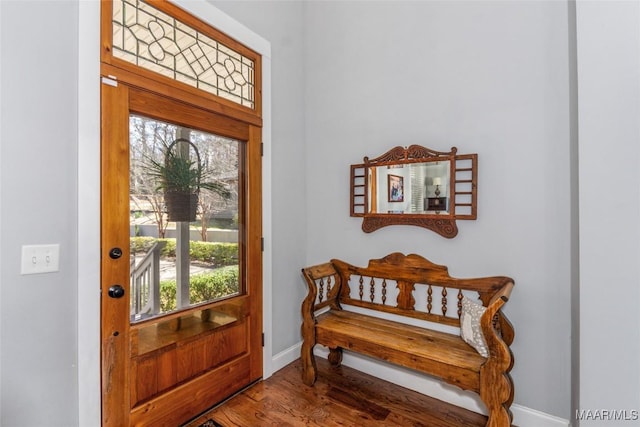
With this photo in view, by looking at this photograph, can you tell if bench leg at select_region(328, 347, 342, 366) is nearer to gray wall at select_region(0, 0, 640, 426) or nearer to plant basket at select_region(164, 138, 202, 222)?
gray wall at select_region(0, 0, 640, 426)

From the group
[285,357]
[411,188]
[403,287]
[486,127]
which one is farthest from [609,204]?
[285,357]

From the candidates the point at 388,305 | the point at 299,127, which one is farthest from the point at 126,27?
the point at 388,305

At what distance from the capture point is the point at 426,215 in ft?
7.00

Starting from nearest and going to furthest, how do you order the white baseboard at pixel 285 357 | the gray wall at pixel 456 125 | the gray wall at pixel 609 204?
the gray wall at pixel 609 204 → the gray wall at pixel 456 125 → the white baseboard at pixel 285 357

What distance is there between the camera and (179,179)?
1.85 metres

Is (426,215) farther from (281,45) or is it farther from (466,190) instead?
(281,45)

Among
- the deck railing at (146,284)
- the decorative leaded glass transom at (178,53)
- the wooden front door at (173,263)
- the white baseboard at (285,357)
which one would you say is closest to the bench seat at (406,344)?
the white baseboard at (285,357)

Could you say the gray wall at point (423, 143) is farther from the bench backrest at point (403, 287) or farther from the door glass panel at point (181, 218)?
the door glass panel at point (181, 218)

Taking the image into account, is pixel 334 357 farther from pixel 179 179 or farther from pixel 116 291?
pixel 179 179

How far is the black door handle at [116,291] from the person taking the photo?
150 cm

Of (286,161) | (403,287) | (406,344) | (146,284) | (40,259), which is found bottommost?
(406,344)

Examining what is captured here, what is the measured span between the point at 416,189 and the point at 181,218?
1.65 meters

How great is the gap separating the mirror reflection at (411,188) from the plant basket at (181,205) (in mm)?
1330

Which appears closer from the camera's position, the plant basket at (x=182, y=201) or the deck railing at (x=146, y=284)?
the deck railing at (x=146, y=284)
